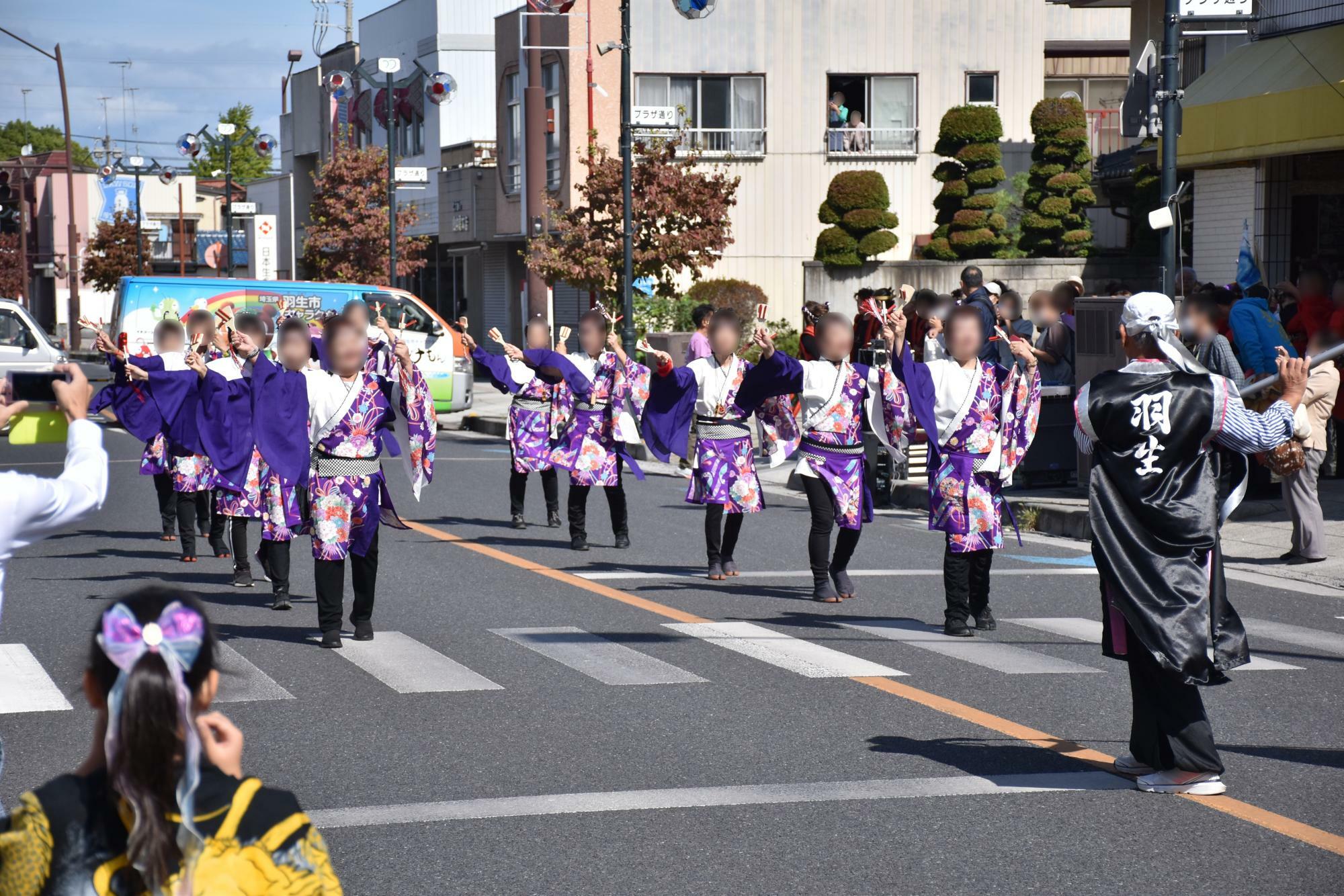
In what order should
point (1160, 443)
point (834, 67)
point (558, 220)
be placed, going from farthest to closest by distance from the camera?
point (834, 67) < point (558, 220) < point (1160, 443)

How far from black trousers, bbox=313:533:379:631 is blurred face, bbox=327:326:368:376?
0.89 m

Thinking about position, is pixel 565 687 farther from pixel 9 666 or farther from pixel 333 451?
pixel 9 666

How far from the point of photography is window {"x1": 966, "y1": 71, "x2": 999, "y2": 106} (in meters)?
33.8

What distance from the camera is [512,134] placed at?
3694 centimetres

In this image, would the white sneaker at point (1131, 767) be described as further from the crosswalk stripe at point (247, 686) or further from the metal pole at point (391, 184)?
the metal pole at point (391, 184)

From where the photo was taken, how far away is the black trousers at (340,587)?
8344 millimetres

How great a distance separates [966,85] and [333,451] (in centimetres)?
2773

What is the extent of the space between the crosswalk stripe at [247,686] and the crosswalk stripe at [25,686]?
686mm

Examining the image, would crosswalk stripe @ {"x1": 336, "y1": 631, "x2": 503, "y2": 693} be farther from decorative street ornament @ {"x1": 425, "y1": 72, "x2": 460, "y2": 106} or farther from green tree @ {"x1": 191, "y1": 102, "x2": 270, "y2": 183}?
green tree @ {"x1": 191, "y1": 102, "x2": 270, "y2": 183}

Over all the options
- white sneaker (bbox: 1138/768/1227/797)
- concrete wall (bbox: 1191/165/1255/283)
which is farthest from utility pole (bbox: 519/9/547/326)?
white sneaker (bbox: 1138/768/1227/797)

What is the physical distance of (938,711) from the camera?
6.98m

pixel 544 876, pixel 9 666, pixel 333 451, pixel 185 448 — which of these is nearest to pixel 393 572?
pixel 185 448

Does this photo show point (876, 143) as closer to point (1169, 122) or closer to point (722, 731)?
point (1169, 122)

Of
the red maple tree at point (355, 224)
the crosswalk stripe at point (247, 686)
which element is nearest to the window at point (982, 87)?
the red maple tree at point (355, 224)
